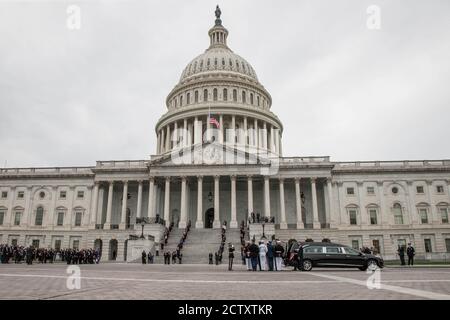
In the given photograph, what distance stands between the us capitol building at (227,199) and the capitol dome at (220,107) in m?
6.46

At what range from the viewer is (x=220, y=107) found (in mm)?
73938

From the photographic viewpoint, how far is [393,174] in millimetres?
60500

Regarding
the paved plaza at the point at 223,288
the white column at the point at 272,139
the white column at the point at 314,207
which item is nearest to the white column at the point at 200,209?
the white column at the point at 314,207

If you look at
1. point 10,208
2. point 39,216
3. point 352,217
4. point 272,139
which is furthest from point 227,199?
point 10,208

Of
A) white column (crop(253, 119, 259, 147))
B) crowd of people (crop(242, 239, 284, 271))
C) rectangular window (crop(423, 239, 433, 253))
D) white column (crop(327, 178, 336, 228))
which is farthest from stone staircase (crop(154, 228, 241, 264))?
rectangular window (crop(423, 239, 433, 253))

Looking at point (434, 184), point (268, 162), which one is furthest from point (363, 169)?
point (268, 162)

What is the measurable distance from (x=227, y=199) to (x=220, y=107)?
20.2 m

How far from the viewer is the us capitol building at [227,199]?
5650cm

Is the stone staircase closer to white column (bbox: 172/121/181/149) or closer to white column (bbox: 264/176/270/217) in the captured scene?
white column (bbox: 264/176/270/217)

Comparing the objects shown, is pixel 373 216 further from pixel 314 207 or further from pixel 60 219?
pixel 60 219

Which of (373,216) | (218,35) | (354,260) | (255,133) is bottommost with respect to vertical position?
(354,260)

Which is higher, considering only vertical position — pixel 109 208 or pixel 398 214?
pixel 109 208
